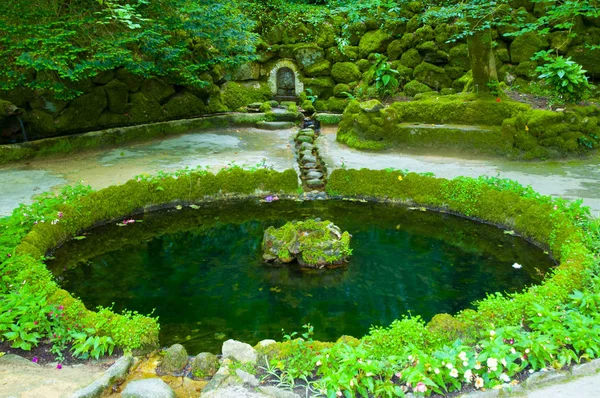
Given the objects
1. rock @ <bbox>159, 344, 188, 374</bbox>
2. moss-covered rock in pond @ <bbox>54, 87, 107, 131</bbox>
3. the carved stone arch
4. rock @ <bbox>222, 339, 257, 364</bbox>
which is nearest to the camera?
rock @ <bbox>222, 339, 257, 364</bbox>

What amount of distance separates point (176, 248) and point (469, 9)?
277 inches

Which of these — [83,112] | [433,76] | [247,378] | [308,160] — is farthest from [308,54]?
[247,378]

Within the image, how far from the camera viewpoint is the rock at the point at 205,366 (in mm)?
3447

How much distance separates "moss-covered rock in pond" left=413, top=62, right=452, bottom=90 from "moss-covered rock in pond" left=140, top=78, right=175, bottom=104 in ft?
24.4

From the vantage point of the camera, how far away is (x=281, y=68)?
15.4 metres

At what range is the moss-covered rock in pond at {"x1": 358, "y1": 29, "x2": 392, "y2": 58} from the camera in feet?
49.2

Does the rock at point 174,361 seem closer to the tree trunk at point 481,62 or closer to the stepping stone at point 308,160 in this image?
the stepping stone at point 308,160

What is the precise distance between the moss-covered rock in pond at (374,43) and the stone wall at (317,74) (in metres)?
0.03

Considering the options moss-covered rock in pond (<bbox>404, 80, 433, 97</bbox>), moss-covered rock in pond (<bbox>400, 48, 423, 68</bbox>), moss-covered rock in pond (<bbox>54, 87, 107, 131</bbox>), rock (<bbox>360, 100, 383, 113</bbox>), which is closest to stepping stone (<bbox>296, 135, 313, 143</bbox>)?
rock (<bbox>360, 100, 383, 113</bbox>)

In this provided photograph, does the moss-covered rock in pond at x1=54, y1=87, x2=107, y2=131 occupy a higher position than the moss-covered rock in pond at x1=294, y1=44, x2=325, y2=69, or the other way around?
the moss-covered rock in pond at x1=294, y1=44, x2=325, y2=69

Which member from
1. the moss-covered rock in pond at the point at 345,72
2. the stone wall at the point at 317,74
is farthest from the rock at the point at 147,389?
the moss-covered rock in pond at the point at 345,72

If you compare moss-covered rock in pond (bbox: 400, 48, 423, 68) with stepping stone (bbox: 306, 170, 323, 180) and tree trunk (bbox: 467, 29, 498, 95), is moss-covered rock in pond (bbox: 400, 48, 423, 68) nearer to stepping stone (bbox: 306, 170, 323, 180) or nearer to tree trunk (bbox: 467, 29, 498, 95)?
tree trunk (bbox: 467, 29, 498, 95)

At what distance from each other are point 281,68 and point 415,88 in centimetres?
444

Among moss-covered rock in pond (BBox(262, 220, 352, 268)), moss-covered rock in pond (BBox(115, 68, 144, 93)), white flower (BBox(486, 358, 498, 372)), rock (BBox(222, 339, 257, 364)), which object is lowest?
moss-covered rock in pond (BBox(262, 220, 352, 268))
